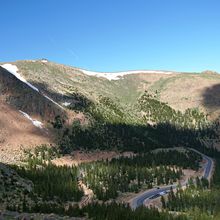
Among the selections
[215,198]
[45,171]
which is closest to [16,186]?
[45,171]

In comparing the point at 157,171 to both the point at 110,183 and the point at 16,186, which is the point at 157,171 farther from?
the point at 16,186

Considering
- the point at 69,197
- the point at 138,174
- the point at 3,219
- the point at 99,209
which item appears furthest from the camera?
the point at 138,174

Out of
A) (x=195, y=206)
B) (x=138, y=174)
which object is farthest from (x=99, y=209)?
(x=138, y=174)

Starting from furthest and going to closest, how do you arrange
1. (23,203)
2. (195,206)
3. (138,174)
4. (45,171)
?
(138,174) < (45,171) < (195,206) < (23,203)

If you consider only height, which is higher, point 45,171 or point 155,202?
point 45,171

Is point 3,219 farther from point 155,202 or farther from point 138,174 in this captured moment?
point 138,174

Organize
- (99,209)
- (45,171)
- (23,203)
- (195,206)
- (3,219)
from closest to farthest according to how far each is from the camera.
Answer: (3,219), (23,203), (99,209), (195,206), (45,171)

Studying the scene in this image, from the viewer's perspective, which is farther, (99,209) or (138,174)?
(138,174)

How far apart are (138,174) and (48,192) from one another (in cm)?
5437

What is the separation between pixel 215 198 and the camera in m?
154

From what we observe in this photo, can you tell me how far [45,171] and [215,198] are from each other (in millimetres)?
66308

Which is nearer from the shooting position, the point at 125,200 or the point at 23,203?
the point at 23,203

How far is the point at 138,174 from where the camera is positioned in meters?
191

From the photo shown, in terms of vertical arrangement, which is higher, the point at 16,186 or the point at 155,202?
the point at 16,186
